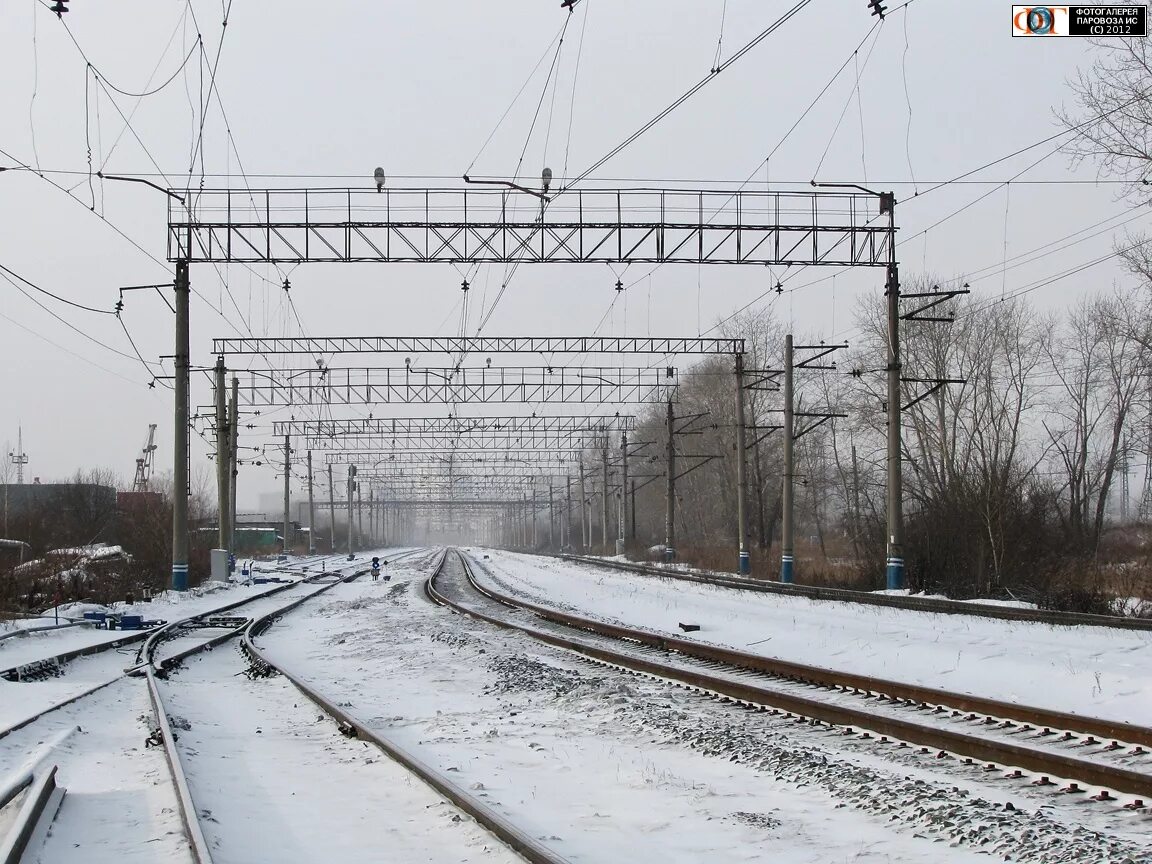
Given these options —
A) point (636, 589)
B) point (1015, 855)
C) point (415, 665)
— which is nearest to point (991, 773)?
point (1015, 855)

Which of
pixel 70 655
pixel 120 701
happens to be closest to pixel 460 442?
pixel 70 655

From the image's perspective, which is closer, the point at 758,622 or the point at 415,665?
the point at 415,665

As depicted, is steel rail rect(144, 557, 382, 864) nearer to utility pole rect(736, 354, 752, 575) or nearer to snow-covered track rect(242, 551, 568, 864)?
snow-covered track rect(242, 551, 568, 864)

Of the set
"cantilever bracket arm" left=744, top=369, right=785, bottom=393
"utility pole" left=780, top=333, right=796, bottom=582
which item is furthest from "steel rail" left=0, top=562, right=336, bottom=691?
"cantilever bracket arm" left=744, top=369, right=785, bottom=393

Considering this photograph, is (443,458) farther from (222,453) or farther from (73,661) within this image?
(73,661)

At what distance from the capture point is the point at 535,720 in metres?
11.4

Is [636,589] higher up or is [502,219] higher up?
[502,219]

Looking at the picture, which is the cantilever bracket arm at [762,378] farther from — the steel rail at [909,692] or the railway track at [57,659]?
the railway track at [57,659]

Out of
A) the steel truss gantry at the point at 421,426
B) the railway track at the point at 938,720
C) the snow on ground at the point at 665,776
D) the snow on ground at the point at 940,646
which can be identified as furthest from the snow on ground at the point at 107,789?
the steel truss gantry at the point at 421,426

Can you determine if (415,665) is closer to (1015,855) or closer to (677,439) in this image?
(1015,855)

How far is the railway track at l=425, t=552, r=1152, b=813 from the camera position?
788cm

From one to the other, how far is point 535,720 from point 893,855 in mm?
5597

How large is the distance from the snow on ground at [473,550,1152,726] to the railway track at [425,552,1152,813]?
1410 mm

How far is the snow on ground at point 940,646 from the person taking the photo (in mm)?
12289
